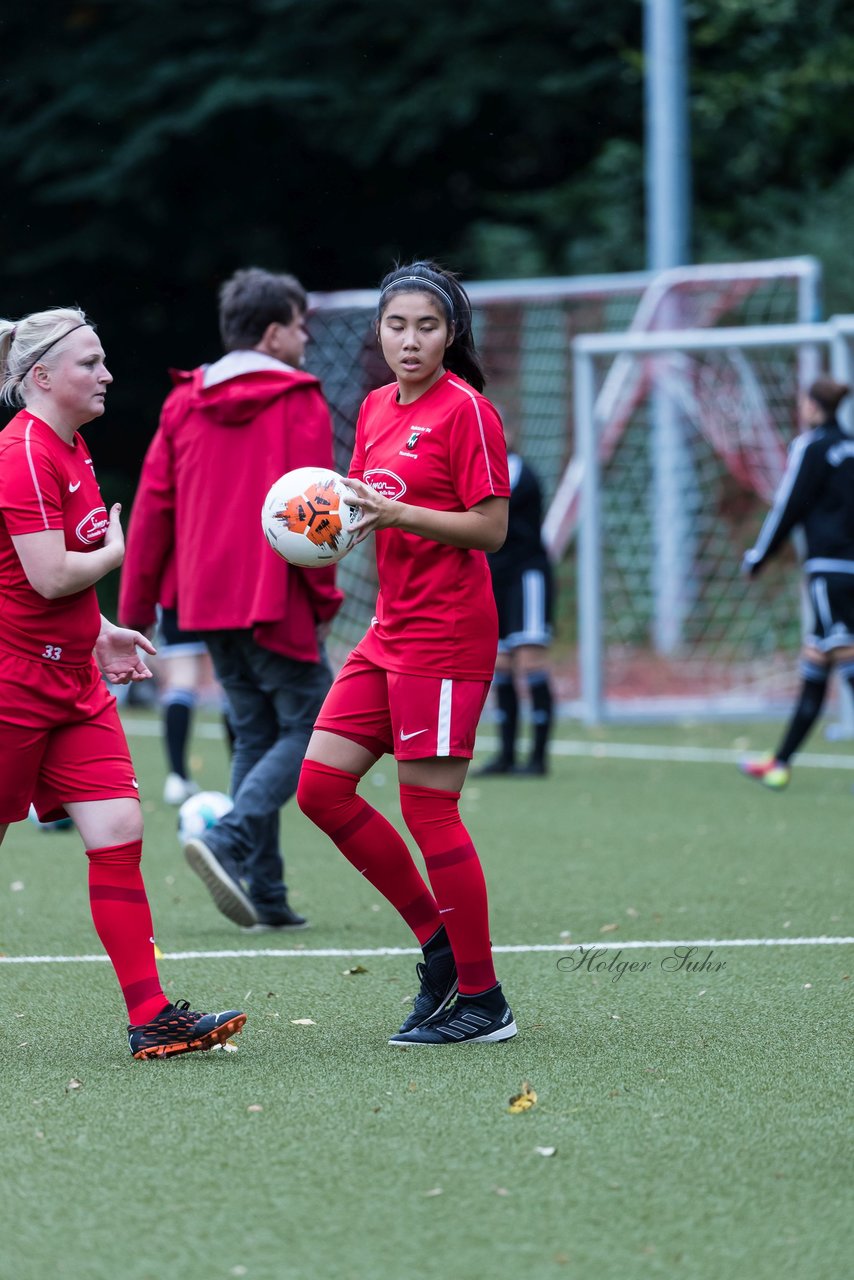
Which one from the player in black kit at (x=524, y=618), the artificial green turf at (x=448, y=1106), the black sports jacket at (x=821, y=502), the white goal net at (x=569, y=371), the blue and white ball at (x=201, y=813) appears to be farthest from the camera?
the white goal net at (x=569, y=371)

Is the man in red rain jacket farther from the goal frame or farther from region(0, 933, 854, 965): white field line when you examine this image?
the goal frame

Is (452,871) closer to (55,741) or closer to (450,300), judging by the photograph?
(55,741)

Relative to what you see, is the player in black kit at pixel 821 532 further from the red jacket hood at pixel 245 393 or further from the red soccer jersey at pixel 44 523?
the red soccer jersey at pixel 44 523

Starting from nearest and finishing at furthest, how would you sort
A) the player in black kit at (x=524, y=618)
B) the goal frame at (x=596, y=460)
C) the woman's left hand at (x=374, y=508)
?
the woman's left hand at (x=374, y=508), the player in black kit at (x=524, y=618), the goal frame at (x=596, y=460)

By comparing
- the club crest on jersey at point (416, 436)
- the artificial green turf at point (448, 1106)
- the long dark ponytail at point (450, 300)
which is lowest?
the artificial green turf at point (448, 1106)

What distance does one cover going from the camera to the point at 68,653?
4.55 m

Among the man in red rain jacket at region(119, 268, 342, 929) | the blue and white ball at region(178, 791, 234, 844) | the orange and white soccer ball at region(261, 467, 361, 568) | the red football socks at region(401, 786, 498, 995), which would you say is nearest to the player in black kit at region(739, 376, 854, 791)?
the blue and white ball at region(178, 791, 234, 844)

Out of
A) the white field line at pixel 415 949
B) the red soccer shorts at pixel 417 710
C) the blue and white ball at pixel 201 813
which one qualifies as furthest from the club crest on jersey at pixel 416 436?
the blue and white ball at pixel 201 813

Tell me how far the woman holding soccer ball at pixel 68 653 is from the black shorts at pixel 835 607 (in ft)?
19.5

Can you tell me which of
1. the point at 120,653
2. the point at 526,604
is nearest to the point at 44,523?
the point at 120,653

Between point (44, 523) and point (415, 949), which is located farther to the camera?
point (415, 949)

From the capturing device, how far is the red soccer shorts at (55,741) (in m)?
4.49

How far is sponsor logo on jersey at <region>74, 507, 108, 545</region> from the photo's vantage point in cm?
452

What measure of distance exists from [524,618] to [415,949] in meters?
4.98
